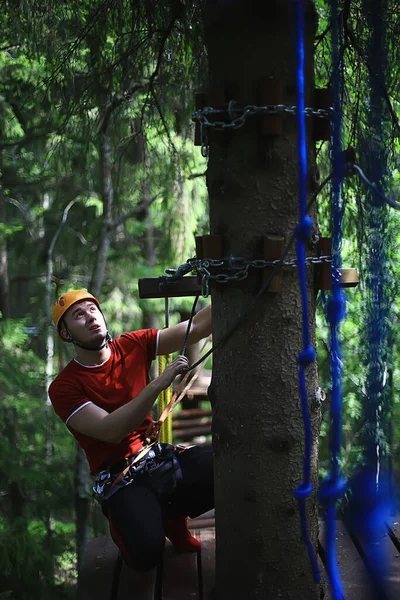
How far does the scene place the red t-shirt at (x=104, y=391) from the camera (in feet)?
8.89

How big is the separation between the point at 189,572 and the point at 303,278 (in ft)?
4.89

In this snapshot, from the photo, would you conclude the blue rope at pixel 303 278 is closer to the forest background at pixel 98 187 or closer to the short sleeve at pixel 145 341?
the forest background at pixel 98 187

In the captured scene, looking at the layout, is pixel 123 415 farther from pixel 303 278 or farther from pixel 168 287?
pixel 303 278

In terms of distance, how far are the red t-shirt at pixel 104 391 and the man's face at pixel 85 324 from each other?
117mm

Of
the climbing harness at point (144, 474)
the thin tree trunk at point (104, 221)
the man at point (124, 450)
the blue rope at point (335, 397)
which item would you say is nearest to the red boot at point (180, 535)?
the man at point (124, 450)

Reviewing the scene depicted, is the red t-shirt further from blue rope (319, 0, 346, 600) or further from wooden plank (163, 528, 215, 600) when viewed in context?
blue rope (319, 0, 346, 600)

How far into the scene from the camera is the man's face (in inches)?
111

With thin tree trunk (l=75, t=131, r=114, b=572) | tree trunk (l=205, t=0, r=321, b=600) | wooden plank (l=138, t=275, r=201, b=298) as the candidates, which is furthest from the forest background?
wooden plank (l=138, t=275, r=201, b=298)

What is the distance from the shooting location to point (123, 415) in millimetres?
2508

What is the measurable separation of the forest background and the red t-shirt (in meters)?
1.15

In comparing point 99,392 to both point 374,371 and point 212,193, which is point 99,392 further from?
point 374,371

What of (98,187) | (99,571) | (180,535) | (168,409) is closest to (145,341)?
(168,409)

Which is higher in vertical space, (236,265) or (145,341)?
(236,265)

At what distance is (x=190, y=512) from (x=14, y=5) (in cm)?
250
